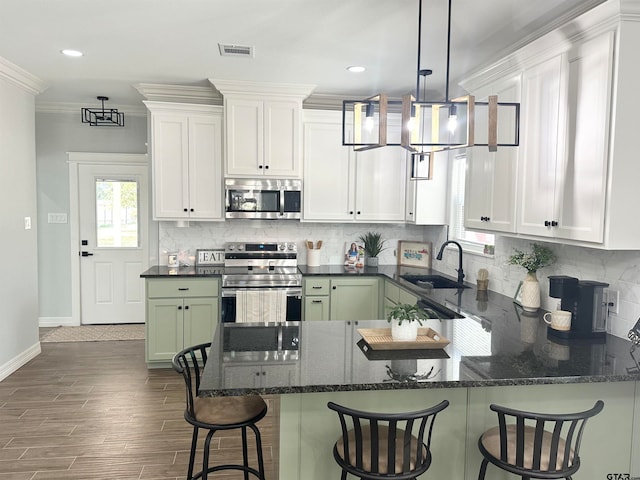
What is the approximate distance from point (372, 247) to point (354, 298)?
0.76 metres

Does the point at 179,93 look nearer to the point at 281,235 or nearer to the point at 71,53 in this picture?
the point at 71,53

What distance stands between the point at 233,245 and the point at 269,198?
2.17 ft

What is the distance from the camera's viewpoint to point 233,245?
489cm

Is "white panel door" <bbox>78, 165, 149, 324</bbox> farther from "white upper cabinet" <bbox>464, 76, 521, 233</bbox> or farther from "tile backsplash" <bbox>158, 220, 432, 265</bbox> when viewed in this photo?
"white upper cabinet" <bbox>464, 76, 521, 233</bbox>

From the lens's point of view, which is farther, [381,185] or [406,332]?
[381,185]

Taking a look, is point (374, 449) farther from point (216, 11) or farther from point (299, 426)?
point (216, 11)

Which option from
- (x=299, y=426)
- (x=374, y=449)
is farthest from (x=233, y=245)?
(x=374, y=449)

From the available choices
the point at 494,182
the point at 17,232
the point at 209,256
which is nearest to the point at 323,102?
the point at 209,256

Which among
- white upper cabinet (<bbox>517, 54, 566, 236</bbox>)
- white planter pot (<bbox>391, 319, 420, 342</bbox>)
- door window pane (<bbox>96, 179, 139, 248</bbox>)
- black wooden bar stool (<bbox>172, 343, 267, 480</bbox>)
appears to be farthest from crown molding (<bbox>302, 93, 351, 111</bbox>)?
black wooden bar stool (<bbox>172, 343, 267, 480</bbox>)

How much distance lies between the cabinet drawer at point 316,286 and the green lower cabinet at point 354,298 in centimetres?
6

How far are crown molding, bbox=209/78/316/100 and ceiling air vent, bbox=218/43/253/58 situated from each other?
716 mm

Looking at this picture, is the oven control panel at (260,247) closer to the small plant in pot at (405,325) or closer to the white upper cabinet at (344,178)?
the white upper cabinet at (344,178)

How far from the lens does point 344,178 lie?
4.82 metres

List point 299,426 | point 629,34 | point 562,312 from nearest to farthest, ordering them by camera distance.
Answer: point 299,426 < point 629,34 < point 562,312
